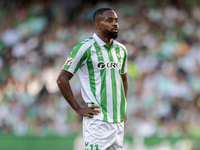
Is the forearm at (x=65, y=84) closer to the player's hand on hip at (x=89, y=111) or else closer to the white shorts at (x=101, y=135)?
the player's hand on hip at (x=89, y=111)

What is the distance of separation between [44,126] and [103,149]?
4.32m

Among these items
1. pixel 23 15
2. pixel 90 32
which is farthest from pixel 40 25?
pixel 90 32

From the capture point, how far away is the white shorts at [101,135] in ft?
11.1

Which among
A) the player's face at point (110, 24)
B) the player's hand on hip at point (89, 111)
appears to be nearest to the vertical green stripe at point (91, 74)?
the player's hand on hip at point (89, 111)

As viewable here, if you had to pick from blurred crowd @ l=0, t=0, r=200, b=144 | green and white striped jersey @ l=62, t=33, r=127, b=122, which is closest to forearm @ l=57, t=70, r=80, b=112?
green and white striped jersey @ l=62, t=33, r=127, b=122

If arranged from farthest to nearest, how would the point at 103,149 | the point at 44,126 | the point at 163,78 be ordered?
the point at 163,78, the point at 44,126, the point at 103,149

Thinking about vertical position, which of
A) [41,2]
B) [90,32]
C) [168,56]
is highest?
[41,2]

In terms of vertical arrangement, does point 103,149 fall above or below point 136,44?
below

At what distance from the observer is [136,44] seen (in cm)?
844

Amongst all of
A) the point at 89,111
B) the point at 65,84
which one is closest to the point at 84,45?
the point at 65,84

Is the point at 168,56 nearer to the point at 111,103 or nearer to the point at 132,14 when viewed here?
the point at 132,14

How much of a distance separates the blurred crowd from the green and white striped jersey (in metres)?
4.15

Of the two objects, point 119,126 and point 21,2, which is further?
point 21,2

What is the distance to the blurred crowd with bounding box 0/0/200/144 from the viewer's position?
7.66 m
